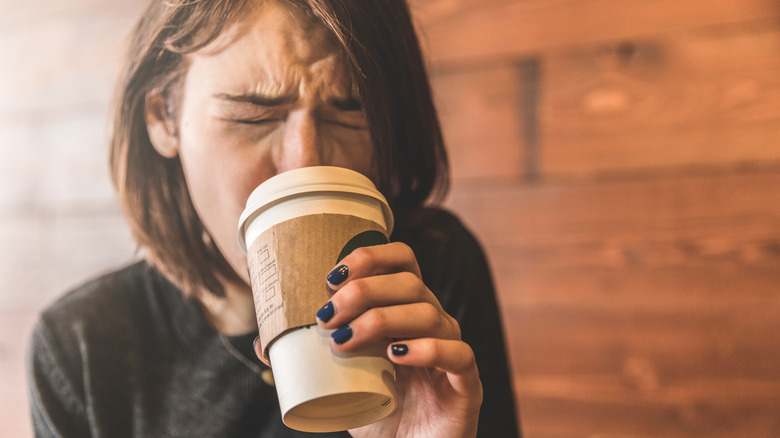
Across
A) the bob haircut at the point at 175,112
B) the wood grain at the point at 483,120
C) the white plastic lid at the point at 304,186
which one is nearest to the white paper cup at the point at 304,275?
the white plastic lid at the point at 304,186

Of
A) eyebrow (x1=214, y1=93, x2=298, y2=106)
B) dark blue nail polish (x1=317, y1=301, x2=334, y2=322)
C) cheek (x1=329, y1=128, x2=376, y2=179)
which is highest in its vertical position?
eyebrow (x1=214, y1=93, x2=298, y2=106)

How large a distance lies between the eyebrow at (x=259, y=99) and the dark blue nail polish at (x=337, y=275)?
0.16 meters

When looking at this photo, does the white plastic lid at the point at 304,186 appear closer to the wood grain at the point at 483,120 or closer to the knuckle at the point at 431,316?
the knuckle at the point at 431,316

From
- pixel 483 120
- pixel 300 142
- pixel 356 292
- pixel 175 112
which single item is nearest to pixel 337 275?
pixel 356 292

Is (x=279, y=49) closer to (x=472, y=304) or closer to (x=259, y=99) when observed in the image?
(x=259, y=99)

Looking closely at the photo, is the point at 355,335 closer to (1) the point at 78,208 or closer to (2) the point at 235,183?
(2) the point at 235,183

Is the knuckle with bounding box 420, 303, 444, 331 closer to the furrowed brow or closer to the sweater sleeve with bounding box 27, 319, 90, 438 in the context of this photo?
the furrowed brow

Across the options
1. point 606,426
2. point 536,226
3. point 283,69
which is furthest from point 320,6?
point 606,426

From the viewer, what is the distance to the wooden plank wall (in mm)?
626

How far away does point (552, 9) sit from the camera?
683 millimetres

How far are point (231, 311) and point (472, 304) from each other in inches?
10.5

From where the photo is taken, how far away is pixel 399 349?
40 cm

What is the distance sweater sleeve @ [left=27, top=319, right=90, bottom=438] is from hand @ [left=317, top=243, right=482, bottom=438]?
35 cm

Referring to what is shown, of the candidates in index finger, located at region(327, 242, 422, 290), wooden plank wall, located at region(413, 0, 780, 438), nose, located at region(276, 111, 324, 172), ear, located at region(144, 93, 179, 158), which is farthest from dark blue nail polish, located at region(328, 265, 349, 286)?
wooden plank wall, located at region(413, 0, 780, 438)
